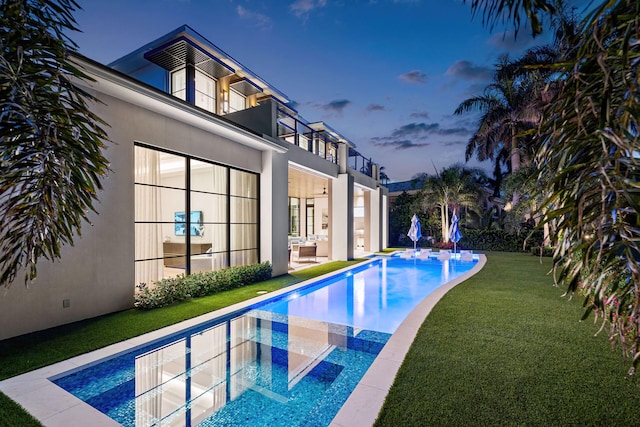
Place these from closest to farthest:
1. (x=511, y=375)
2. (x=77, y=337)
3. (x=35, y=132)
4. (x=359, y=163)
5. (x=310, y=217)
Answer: (x=35, y=132) → (x=511, y=375) → (x=77, y=337) → (x=359, y=163) → (x=310, y=217)

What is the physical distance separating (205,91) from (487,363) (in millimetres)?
12539

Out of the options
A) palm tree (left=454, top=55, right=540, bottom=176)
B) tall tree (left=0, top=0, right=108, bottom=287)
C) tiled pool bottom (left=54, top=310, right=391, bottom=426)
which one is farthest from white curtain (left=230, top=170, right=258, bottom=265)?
palm tree (left=454, top=55, right=540, bottom=176)

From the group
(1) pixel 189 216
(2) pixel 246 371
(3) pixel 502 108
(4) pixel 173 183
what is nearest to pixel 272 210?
(1) pixel 189 216

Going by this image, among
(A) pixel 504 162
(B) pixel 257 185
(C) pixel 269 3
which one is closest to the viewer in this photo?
(B) pixel 257 185

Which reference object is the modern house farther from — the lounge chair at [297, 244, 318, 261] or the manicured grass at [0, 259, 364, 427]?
the lounge chair at [297, 244, 318, 261]

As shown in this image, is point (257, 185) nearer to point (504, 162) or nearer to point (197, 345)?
point (197, 345)

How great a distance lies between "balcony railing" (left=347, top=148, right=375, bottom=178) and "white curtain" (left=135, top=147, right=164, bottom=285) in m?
11.2

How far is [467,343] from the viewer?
4844 millimetres

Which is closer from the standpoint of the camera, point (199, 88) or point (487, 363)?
point (487, 363)

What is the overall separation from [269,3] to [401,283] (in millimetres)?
15866

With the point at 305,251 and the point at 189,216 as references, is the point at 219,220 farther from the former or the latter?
the point at 305,251

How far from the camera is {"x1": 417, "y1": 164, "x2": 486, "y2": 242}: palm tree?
22.1 m

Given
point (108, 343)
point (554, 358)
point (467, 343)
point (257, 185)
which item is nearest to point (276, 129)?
point (257, 185)

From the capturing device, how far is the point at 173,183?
8094 mm
